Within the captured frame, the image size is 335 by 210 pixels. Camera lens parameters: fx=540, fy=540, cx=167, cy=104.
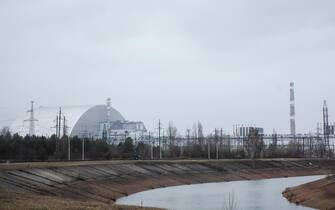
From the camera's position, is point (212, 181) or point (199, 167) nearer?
point (212, 181)

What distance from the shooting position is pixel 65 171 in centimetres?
5247

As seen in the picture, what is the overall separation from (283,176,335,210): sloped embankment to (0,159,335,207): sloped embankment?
1496cm

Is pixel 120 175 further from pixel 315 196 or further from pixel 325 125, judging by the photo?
pixel 325 125

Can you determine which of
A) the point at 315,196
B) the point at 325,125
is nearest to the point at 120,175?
the point at 315,196

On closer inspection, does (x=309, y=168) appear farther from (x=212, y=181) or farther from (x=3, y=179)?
(x=3, y=179)

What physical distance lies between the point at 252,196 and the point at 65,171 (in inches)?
715

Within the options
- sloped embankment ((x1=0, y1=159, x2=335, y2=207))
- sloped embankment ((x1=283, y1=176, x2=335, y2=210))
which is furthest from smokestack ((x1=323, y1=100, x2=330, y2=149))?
sloped embankment ((x1=283, y1=176, x2=335, y2=210))

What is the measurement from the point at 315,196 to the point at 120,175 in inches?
995

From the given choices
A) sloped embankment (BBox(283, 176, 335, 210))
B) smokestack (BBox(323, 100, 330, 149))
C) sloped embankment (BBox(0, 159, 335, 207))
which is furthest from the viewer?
smokestack (BBox(323, 100, 330, 149))

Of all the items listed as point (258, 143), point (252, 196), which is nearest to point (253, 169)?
point (258, 143)

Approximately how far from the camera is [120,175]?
60.8 metres

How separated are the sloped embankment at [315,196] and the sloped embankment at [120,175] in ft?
49.1

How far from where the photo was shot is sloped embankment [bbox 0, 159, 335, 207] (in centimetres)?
4297

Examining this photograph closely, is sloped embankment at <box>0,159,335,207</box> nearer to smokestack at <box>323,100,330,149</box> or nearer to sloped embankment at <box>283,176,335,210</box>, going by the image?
sloped embankment at <box>283,176,335,210</box>
